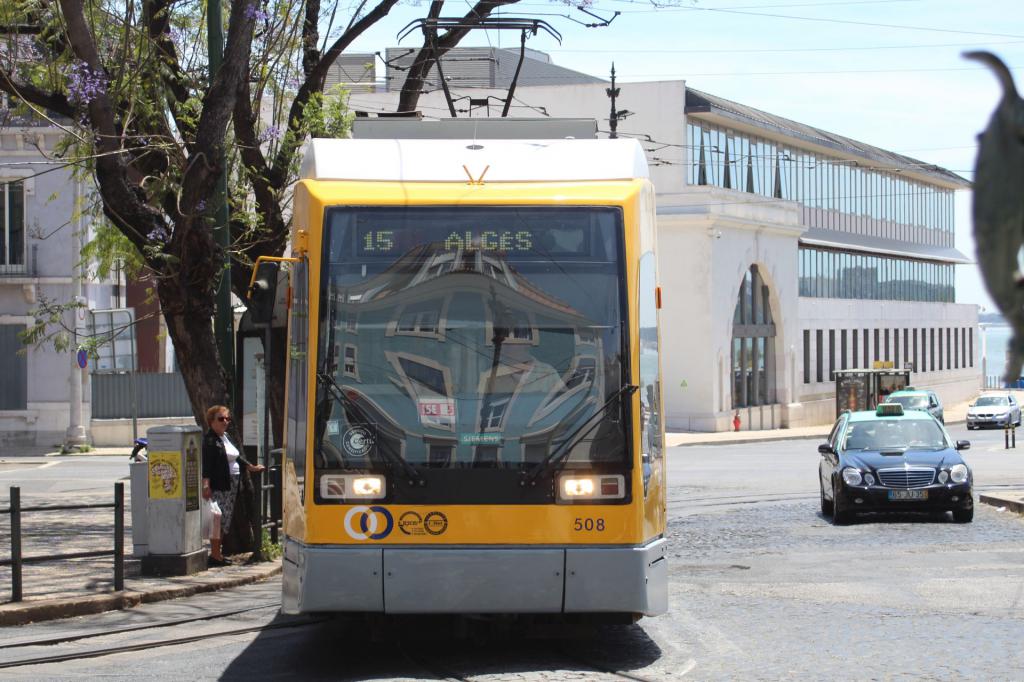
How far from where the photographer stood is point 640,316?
943 centimetres

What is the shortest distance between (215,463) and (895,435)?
9938 mm

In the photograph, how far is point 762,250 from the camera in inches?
2477

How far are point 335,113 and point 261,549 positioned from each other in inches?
257

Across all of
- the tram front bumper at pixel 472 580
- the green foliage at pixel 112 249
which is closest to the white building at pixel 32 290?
the green foliage at pixel 112 249

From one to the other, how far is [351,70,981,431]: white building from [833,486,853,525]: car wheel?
30.8 metres

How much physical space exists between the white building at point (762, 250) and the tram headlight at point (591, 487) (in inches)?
1604

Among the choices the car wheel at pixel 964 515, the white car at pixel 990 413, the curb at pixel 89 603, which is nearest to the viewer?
the curb at pixel 89 603

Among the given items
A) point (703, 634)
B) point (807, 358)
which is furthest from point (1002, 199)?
point (807, 358)

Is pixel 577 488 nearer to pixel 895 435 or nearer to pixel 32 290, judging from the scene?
pixel 895 435

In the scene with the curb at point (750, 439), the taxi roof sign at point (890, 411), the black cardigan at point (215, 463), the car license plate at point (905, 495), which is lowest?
the curb at point (750, 439)

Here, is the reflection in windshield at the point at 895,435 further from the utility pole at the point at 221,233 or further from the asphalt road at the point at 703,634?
the utility pole at the point at 221,233

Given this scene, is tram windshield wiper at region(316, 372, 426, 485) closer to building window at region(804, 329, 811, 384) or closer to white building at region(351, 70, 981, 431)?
white building at region(351, 70, 981, 431)

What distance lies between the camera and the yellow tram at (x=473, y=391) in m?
8.88

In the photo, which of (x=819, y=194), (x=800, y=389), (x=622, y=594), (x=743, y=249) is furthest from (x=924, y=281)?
(x=622, y=594)
